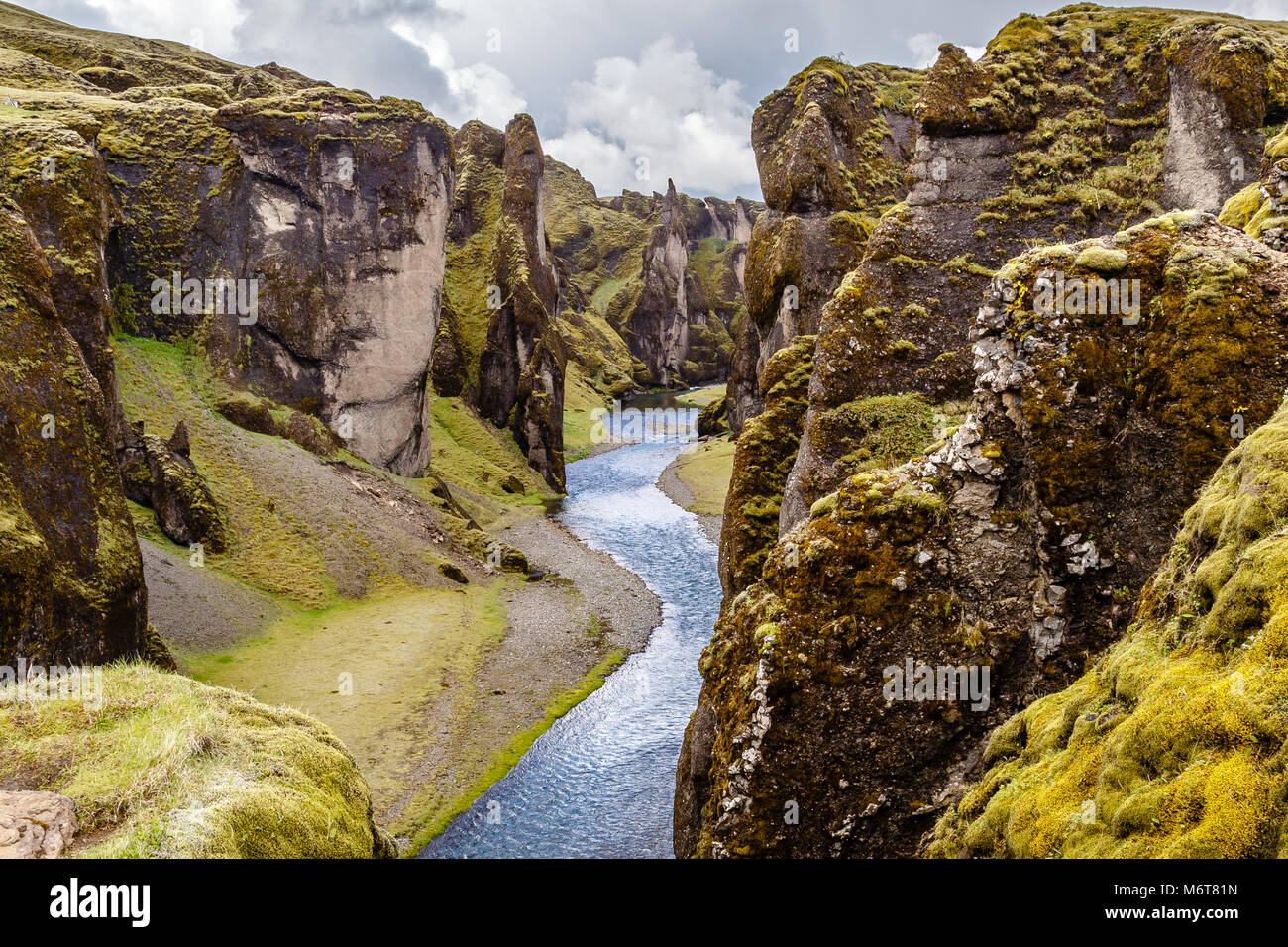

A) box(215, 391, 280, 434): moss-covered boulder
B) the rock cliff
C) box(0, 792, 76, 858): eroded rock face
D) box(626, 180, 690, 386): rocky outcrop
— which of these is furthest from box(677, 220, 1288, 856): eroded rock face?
box(626, 180, 690, 386): rocky outcrop

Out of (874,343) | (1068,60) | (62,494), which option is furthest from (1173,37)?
(62,494)

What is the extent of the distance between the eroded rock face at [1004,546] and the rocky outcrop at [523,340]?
224 feet

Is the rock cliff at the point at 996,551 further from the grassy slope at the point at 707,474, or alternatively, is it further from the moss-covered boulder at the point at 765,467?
the grassy slope at the point at 707,474

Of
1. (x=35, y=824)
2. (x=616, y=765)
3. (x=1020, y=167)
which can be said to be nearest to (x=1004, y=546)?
(x=35, y=824)

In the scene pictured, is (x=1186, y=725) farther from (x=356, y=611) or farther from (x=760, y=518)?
(x=356, y=611)

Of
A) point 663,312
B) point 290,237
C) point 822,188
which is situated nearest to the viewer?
point 822,188

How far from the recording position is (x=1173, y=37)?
909 inches

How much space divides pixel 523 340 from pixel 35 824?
3186 inches

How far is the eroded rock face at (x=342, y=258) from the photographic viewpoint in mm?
56062

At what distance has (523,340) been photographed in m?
86.2

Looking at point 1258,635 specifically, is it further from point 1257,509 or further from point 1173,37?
point 1173,37

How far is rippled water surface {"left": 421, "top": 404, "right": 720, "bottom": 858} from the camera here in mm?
24344

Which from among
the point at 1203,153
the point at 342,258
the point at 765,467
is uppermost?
the point at 342,258

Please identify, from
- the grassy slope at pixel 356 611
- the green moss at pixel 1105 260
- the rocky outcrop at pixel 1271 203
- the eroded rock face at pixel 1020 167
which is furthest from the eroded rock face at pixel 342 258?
the rocky outcrop at pixel 1271 203
